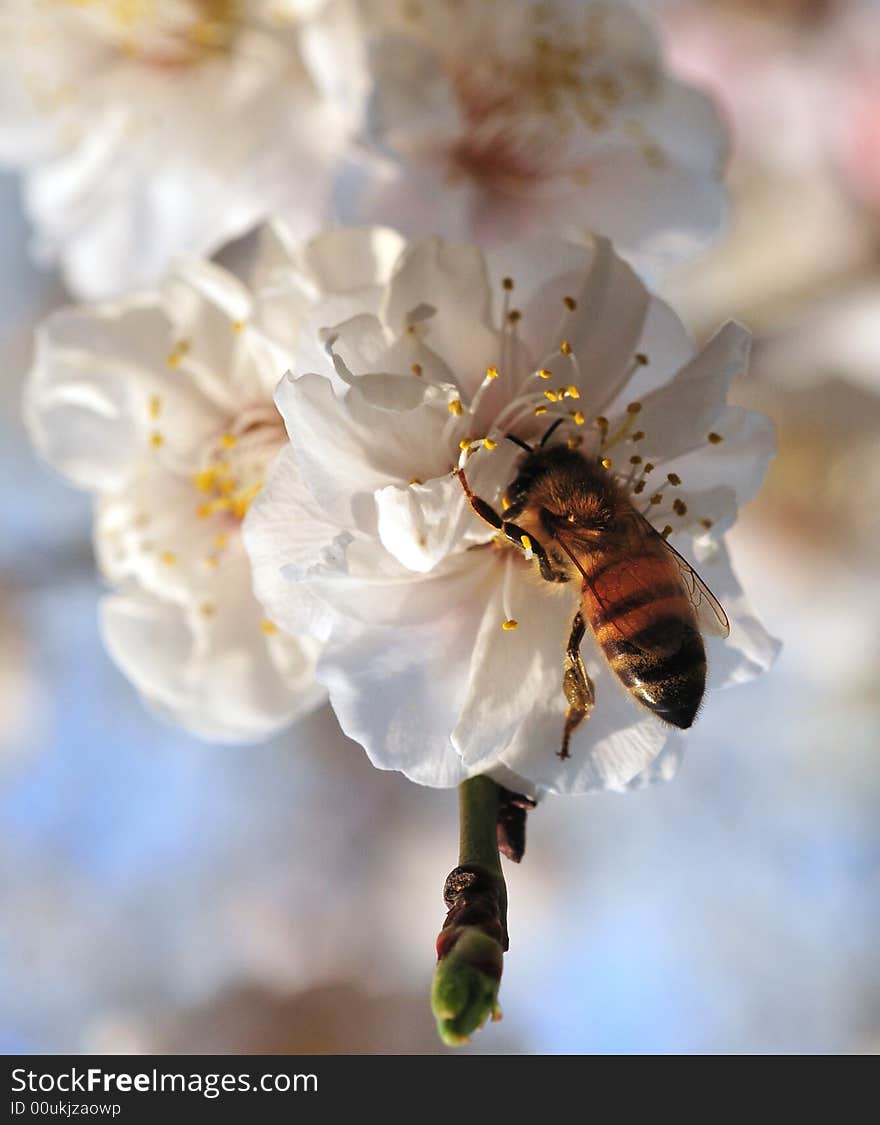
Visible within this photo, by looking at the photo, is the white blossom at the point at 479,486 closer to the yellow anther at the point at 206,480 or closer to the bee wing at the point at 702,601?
the bee wing at the point at 702,601

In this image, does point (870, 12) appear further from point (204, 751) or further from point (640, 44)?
point (204, 751)

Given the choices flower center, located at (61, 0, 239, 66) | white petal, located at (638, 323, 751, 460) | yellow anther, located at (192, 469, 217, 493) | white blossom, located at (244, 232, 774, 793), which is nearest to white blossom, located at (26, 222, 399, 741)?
yellow anther, located at (192, 469, 217, 493)

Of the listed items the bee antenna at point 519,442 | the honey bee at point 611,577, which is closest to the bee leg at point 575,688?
the honey bee at point 611,577

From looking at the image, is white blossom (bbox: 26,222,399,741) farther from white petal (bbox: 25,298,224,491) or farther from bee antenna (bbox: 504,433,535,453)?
bee antenna (bbox: 504,433,535,453)

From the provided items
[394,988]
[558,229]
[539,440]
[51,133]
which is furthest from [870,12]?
[394,988]

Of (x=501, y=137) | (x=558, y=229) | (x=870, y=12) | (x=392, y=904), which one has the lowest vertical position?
(x=392, y=904)

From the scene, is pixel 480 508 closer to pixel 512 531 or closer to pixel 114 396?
pixel 512 531
